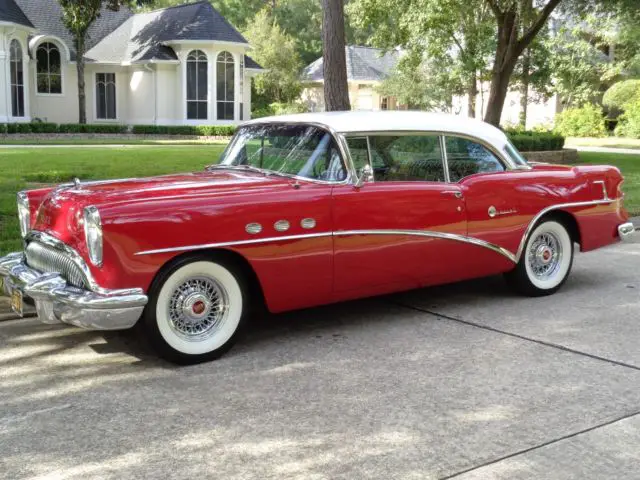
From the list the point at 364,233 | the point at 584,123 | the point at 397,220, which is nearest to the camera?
the point at 364,233

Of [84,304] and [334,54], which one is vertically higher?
[334,54]

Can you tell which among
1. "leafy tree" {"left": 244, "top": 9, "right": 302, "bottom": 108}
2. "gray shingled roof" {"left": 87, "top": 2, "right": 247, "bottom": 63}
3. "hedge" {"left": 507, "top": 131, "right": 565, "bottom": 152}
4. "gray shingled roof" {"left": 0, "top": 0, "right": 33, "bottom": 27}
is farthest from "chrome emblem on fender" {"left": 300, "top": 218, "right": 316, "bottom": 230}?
"leafy tree" {"left": 244, "top": 9, "right": 302, "bottom": 108}

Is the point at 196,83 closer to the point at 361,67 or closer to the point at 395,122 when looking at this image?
the point at 361,67

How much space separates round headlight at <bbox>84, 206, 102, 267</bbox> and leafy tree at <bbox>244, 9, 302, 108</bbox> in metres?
39.9

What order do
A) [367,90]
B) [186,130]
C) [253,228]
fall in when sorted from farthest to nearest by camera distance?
[367,90], [186,130], [253,228]

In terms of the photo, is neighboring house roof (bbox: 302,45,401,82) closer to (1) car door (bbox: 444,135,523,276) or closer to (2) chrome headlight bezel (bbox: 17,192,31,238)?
(1) car door (bbox: 444,135,523,276)

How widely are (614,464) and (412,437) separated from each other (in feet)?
2.99

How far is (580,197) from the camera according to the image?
21.1 ft

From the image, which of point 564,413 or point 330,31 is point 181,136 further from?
point 564,413

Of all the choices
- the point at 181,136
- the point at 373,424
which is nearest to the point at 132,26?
the point at 181,136

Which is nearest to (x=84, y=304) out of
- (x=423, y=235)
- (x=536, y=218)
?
(x=423, y=235)

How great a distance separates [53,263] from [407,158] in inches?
105

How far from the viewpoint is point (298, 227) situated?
4.80 metres

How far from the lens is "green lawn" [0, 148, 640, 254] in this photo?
30.7ft
